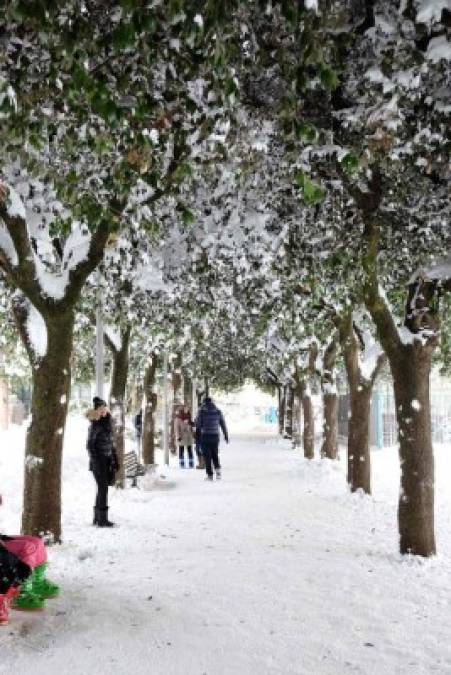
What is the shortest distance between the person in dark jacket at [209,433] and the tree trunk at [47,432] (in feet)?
32.2

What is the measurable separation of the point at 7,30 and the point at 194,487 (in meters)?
13.8

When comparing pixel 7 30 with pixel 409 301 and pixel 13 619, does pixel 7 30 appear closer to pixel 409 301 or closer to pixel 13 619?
pixel 13 619

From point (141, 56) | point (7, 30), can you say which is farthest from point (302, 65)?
point (7, 30)

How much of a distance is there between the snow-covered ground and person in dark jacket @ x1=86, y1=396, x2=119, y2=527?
1.49 feet

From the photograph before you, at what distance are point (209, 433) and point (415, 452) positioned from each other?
10325mm

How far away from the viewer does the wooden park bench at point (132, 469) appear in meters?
16.8

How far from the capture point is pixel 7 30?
14.8ft

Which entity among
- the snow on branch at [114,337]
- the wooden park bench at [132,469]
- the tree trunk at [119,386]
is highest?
the snow on branch at [114,337]

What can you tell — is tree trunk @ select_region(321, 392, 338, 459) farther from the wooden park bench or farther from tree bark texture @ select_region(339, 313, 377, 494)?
tree bark texture @ select_region(339, 313, 377, 494)

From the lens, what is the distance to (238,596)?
672 centimetres

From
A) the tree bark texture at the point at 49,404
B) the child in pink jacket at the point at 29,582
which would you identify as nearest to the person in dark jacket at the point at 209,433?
the tree bark texture at the point at 49,404

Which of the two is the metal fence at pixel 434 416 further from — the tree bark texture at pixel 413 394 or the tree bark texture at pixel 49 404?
the tree bark texture at pixel 49 404

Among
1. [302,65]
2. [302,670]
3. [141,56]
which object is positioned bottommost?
[302,670]

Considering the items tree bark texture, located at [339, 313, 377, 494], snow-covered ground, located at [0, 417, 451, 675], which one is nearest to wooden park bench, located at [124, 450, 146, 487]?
snow-covered ground, located at [0, 417, 451, 675]
